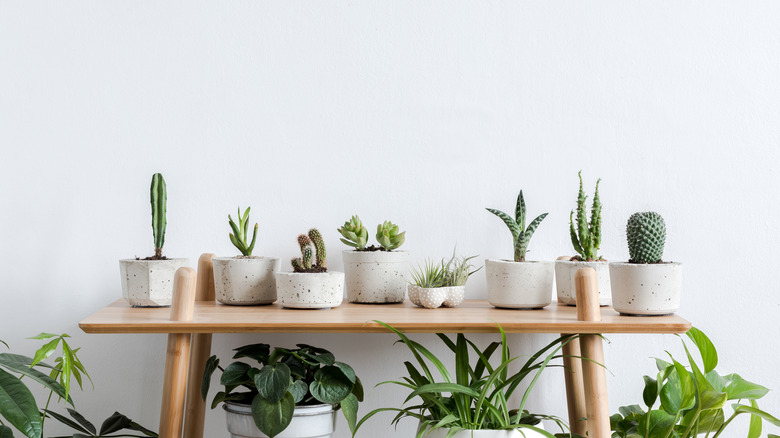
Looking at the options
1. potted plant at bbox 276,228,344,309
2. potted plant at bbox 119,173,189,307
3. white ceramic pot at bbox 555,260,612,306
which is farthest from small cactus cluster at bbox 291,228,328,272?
white ceramic pot at bbox 555,260,612,306

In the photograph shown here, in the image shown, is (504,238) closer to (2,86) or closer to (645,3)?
(645,3)

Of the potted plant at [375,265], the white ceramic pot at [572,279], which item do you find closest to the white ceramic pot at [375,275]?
the potted plant at [375,265]

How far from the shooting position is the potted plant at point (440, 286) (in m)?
1.29

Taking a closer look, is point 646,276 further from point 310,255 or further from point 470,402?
point 310,255

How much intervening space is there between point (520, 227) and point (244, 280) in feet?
1.72

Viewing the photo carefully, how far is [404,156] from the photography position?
1463 mm

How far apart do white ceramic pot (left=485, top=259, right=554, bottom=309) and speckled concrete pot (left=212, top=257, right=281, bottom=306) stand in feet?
1.40

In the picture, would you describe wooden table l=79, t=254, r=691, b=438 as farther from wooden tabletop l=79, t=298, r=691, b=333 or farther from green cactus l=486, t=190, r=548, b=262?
green cactus l=486, t=190, r=548, b=262

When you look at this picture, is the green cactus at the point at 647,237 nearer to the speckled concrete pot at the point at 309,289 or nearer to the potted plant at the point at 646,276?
the potted plant at the point at 646,276

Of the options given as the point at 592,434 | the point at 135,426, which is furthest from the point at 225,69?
the point at 592,434

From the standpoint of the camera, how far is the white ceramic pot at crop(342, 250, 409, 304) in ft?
4.33

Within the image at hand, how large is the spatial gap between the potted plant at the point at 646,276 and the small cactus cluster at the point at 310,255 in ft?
1.68

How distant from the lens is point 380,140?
1.46m

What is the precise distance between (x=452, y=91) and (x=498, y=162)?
0.18m
